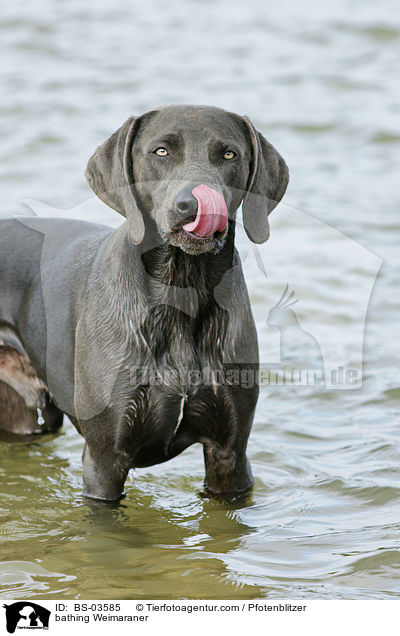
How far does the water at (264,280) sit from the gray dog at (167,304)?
376 mm

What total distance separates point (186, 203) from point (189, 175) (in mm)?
143

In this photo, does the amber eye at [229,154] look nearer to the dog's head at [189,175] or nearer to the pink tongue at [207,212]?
the dog's head at [189,175]

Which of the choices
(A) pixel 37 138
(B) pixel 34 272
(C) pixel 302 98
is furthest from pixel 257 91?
(B) pixel 34 272

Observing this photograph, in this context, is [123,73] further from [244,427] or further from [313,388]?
[244,427]

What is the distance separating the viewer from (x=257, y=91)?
12094 millimetres

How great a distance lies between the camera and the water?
3797 millimetres

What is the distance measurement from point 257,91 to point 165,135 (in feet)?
29.1

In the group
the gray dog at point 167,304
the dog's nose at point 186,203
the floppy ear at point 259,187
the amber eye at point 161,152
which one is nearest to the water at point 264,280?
the gray dog at point 167,304

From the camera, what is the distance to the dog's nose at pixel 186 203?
333cm

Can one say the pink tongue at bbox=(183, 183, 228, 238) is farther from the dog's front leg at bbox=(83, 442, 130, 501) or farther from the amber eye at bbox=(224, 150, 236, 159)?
the dog's front leg at bbox=(83, 442, 130, 501)
